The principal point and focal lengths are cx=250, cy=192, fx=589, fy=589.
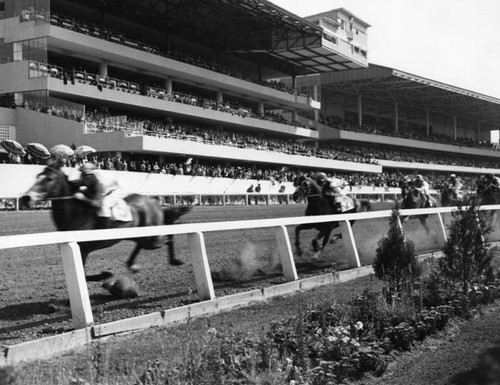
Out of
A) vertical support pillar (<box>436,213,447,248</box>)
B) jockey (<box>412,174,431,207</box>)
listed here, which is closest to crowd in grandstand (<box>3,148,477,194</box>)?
jockey (<box>412,174,431,207</box>)

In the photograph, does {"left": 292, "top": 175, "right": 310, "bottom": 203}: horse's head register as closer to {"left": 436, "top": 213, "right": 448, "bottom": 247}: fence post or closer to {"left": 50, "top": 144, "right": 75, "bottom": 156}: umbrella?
{"left": 436, "top": 213, "right": 448, "bottom": 247}: fence post

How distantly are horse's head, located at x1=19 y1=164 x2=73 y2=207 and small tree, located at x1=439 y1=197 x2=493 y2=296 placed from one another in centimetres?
481

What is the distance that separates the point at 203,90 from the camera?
5041 cm

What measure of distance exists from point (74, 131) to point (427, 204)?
74.9 ft

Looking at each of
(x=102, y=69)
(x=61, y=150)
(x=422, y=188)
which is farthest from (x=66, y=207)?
(x=102, y=69)

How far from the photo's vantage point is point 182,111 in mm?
43156

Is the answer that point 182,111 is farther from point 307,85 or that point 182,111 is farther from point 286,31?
point 307,85

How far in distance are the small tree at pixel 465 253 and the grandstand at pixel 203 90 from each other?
23.8 m

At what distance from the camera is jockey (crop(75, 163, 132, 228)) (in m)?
7.44

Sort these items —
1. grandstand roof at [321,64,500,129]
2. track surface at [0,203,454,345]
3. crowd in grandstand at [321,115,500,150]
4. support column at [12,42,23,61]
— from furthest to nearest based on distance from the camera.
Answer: crowd in grandstand at [321,115,500,150] < grandstand roof at [321,64,500,129] < support column at [12,42,23,61] < track surface at [0,203,454,345]

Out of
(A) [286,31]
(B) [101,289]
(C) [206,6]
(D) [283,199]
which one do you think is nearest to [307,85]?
(A) [286,31]

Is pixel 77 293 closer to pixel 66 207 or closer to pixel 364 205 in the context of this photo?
pixel 66 207

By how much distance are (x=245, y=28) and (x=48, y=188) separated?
44.1 metres

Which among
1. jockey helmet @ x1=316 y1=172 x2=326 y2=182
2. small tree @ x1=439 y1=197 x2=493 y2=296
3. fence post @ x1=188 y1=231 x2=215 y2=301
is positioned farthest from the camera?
jockey helmet @ x1=316 y1=172 x2=326 y2=182
